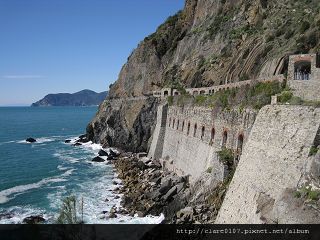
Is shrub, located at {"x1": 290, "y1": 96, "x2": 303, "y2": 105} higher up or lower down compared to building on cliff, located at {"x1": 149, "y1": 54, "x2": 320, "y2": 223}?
higher up

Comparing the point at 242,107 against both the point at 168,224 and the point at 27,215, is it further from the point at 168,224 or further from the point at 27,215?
the point at 27,215

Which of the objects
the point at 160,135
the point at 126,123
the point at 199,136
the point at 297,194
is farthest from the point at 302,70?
the point at 126,123

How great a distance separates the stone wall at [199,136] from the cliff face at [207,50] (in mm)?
8714

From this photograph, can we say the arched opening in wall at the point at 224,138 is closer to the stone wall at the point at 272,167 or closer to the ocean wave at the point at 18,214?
the stone wall at the point at 272,167

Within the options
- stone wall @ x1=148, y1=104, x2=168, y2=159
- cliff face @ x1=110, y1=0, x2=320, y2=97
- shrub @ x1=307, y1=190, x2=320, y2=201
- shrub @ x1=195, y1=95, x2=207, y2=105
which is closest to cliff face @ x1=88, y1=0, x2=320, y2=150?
cliff face @ x1=110, y1=0, x2=320, y2=97

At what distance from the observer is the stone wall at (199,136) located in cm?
3022

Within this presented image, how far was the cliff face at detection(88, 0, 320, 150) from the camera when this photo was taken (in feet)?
154

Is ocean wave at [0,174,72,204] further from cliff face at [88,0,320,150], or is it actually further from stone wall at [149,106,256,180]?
cliff face at [88,0,320,150]

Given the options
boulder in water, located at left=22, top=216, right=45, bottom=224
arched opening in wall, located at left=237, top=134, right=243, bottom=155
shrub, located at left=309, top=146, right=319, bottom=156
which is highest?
shrub, located at left=309, top=146, right=319, bottom=156

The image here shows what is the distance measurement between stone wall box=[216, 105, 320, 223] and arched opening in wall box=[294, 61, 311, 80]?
4.79m

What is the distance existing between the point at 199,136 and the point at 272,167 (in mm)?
18264

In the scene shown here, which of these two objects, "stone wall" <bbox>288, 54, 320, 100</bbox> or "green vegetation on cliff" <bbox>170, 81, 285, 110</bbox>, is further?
"green vegetation on cliff" <bbox>170, 81, 285, 110</bbox>

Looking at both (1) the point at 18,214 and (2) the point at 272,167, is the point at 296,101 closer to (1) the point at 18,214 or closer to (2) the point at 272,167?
(2) the point at 272,167

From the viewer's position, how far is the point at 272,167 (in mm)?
21828
